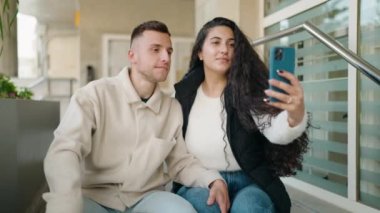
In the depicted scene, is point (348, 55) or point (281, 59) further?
point (348, 55)

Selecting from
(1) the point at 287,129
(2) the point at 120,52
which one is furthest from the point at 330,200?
(2) the point at 120,52

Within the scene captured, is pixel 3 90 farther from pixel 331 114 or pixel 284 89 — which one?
pixel 331 114

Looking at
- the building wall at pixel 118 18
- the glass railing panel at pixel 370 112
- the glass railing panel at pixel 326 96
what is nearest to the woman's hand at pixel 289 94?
the glass railing panel at pixel 370 112

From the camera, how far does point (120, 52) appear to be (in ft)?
25.3

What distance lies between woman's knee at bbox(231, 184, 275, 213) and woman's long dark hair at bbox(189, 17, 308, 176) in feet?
0.60

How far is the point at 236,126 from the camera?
172 cm

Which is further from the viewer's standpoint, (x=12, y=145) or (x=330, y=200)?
(x=330, y=200)

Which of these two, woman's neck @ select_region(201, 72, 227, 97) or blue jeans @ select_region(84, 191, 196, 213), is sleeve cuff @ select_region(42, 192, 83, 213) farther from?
woman's neck @ select_region(201, 72, 227, 97)

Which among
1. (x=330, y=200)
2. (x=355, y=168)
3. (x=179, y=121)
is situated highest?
(x=179, y=121)

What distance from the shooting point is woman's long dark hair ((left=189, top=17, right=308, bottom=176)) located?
1715 millimetres

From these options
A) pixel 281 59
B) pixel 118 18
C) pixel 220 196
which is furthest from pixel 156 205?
pixel 118 18

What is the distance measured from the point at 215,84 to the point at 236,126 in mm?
277

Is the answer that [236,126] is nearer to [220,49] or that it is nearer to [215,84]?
[215,84]

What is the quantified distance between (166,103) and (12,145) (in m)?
0.76
